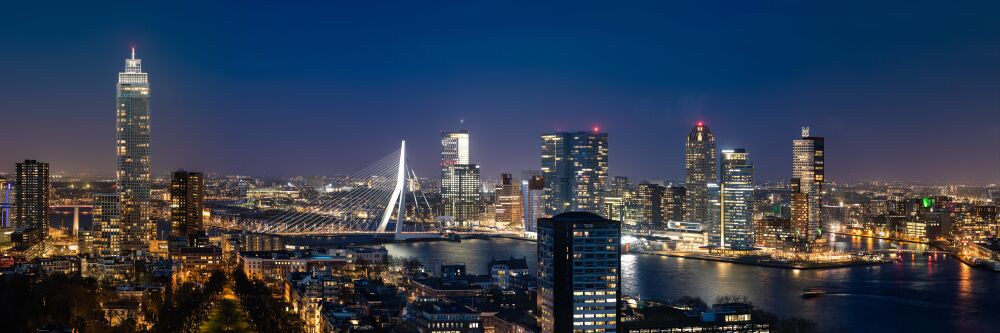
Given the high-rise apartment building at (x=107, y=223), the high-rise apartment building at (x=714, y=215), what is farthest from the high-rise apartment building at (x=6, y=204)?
the high-rise apartment building at (x=714, y=215)

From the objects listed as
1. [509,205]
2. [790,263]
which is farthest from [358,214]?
[790,263]

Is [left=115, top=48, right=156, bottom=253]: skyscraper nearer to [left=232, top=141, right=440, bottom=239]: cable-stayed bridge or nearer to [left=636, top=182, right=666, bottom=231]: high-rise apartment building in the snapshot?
[left=232, top=141, right=440, bottom=239]: cable-stayed bridge

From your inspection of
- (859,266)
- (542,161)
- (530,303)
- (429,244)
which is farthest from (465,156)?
(530,303)

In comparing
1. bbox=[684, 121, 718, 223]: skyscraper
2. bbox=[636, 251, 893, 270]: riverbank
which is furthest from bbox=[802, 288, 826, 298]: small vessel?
bbox=[684, 121, 718, 223]: skyscraper

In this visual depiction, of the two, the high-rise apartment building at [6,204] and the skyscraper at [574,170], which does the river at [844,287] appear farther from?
the high-rise apartment building at [6,204]

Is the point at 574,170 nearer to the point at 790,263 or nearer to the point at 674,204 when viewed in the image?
the point at 674,204
